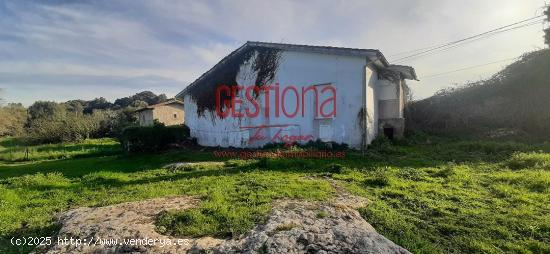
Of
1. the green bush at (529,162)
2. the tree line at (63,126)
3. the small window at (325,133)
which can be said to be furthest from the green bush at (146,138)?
the green bush at (529,162)

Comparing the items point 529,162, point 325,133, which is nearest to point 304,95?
point 325,133

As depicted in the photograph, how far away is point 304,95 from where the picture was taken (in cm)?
1441

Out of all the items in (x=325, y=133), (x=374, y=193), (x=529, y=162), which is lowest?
(x=374, y=193)

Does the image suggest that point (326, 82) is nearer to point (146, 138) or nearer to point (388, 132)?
point (388, 132)

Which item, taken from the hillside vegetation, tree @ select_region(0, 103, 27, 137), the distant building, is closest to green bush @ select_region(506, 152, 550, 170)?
the hillside vegetation

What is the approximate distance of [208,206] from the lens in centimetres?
586

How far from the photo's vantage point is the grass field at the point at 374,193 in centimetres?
472

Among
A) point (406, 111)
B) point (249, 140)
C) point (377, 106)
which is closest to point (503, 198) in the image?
point (377, 106)

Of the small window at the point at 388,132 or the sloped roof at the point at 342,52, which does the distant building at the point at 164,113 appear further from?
the small window at the point at 388,132

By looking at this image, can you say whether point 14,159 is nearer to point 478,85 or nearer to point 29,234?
point 29,234

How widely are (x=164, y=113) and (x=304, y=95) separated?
76.8ft

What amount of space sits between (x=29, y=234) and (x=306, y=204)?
466 centimetres

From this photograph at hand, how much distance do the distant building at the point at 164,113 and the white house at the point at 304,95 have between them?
54.5 feet

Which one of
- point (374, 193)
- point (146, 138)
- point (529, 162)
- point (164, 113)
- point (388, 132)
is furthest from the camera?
point (164, 113)
